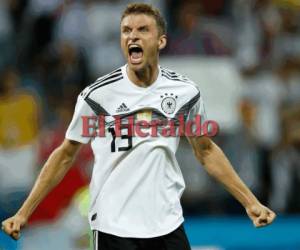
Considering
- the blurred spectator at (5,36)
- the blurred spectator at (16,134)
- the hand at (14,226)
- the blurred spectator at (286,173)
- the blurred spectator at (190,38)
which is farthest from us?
the blurred spectator at (5,36)

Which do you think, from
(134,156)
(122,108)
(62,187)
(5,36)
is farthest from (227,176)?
(5,36)

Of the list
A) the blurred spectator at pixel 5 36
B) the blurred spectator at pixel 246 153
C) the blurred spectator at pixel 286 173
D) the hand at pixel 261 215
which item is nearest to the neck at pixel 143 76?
the hand at pixel 261 215

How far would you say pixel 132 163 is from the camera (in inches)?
190

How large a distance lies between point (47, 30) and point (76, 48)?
0.57 meters

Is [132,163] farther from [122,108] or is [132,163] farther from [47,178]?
[47,178]

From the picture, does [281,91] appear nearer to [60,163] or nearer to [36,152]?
[36,152]

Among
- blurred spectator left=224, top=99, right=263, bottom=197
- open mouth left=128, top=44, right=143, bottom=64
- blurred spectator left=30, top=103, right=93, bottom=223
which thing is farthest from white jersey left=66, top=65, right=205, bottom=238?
blurred spectator left=224, top=99, right=263, bottom=197

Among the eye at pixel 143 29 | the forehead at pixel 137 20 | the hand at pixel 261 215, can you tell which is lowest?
the hand at pixel 261 215

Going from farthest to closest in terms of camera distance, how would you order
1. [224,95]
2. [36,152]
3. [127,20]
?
1. [224,95]
2. [36,152]
3. [127,20]

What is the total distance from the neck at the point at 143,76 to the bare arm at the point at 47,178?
0.47 m

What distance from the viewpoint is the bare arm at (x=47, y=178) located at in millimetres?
4867

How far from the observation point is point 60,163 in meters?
5.00

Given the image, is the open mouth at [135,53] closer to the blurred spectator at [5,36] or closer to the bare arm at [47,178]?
the bare arm at [47,178]

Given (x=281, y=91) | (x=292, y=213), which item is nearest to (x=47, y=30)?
(x=281, y=91)
